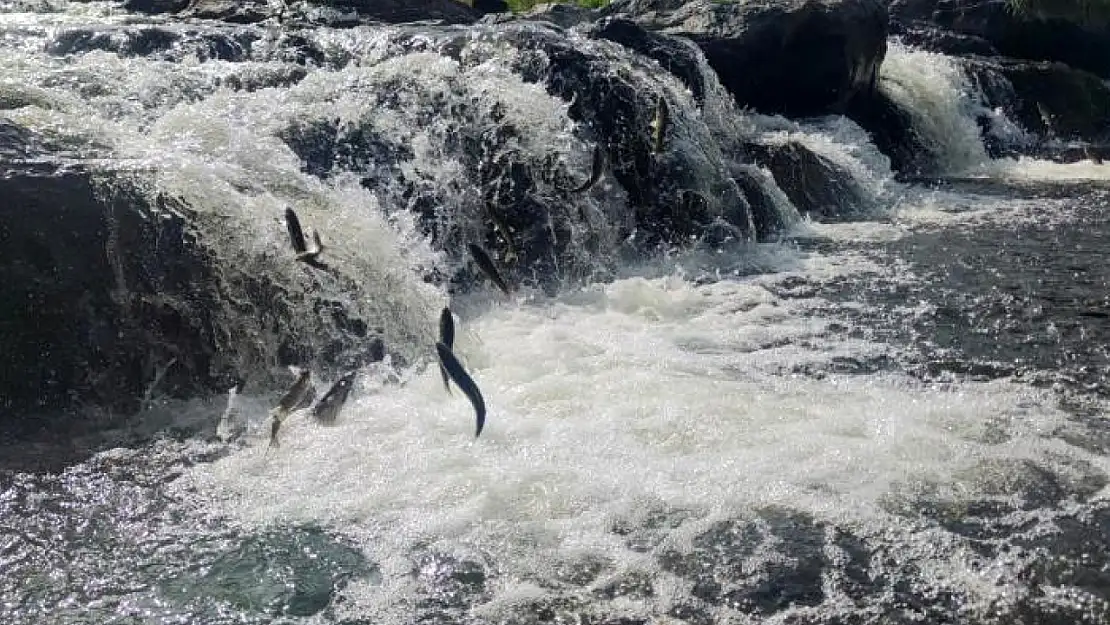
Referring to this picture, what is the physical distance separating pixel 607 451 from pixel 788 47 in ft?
29.3

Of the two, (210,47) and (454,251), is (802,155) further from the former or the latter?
(210,47)

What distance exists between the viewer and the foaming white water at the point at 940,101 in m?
14.1

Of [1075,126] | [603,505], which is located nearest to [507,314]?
[603,505]

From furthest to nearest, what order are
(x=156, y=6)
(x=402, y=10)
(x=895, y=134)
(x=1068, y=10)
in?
(x=1068, y=10) → (x=402, y=10) → (x=156, y=6) → (x=895, y=134)

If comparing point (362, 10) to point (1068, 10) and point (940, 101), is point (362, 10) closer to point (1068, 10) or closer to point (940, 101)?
point (940, 101)

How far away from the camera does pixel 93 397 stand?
5359mm

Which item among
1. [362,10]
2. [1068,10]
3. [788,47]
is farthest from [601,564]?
[1068,10]

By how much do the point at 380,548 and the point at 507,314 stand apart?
3249 mm

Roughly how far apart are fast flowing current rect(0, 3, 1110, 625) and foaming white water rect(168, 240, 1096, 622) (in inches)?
0.7

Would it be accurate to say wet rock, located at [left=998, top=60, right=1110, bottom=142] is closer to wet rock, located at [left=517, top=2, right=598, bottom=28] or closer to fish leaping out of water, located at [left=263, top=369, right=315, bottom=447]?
wet rock, located at [left=517, top=2, right=598, bottom=28]

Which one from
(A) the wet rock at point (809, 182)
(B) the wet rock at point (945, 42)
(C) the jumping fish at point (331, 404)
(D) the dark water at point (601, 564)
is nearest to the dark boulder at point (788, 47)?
(A) the wet rock at point (809, 182)

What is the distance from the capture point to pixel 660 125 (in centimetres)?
813

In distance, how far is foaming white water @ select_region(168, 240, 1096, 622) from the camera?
13.5 feet

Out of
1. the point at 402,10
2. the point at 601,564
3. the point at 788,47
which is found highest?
the point at 402,10
